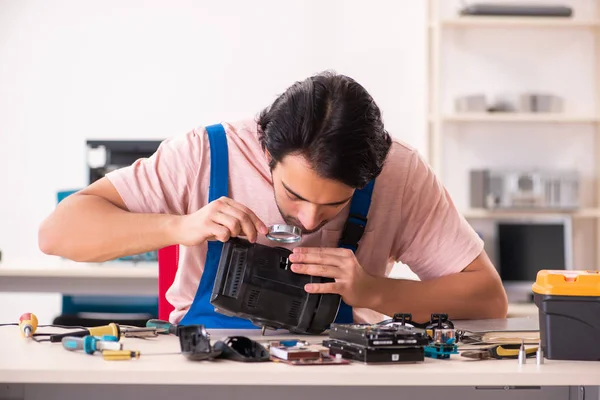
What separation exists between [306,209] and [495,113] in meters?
2.95

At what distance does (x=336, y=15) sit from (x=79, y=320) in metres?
2.41

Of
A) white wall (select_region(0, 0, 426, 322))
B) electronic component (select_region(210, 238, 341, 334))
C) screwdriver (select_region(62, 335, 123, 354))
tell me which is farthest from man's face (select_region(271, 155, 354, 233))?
white wall (select_region(0, 0, 426, 322))

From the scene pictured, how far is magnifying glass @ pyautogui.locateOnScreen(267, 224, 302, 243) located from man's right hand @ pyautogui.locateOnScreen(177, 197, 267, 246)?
4 cm

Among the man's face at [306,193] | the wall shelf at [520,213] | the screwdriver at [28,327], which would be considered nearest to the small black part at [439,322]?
the man's face at [306,193]

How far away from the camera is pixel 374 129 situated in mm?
1468

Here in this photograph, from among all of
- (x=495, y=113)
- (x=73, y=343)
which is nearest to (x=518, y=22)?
(x=495, y=113)

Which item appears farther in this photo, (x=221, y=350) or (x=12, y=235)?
(x=12, y=235)

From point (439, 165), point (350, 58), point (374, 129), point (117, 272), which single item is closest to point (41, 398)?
point (374, 129)

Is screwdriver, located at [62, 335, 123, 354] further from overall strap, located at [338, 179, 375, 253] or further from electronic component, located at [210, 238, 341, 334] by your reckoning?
overall strap, located at [338, 179, 375, 253]

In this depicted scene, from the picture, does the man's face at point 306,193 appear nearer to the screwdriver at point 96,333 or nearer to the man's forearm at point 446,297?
the man's forearm at point 446,297

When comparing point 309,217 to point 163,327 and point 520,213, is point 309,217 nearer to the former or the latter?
point 163,327

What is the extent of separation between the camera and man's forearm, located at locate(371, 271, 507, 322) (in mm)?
1646

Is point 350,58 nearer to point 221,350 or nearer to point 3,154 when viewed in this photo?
point 3,154

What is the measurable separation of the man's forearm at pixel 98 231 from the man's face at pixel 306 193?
22cm
